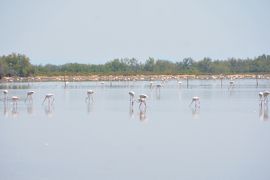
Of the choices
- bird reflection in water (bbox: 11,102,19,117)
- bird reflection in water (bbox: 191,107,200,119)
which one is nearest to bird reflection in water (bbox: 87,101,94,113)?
bird reflection in water (bbox: 11,102,19,117)

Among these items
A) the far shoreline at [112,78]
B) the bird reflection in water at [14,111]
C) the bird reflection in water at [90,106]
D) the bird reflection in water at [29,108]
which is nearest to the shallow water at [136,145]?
the bird reflection in water at [14,111]

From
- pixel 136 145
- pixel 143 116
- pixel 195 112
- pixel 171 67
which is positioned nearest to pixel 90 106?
pixel 195 112

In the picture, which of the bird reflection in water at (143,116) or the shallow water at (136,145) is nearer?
the shallow water at (136,145)

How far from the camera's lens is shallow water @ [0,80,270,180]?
1545 cm

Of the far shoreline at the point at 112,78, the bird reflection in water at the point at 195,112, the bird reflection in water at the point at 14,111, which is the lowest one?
the far shoreline at the point at 112,78

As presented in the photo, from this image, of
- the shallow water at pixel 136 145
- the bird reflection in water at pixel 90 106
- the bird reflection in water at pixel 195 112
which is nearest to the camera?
the shallow water at pixel 136 145

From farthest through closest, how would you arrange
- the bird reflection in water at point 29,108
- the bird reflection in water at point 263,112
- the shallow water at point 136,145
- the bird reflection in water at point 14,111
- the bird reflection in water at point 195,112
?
the bird reflection in water at point 29,108, the bird reflection in water at point 14,111, the bird reflection in water at point 195,112, the bird reflection in water at point 263,112, the shallow water at point 136,145

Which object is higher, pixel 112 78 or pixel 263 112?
pixel 263 112

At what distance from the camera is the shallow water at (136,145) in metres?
15.5

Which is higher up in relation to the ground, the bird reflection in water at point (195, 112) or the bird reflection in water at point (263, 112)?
the bird reflection in water at point (263, 112)

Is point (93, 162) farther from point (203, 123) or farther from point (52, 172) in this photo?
point (203, 123)

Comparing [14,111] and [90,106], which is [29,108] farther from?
[90,106]

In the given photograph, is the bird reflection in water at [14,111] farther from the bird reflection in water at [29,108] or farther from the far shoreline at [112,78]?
the far shoreline at [112,78]

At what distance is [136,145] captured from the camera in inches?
772
